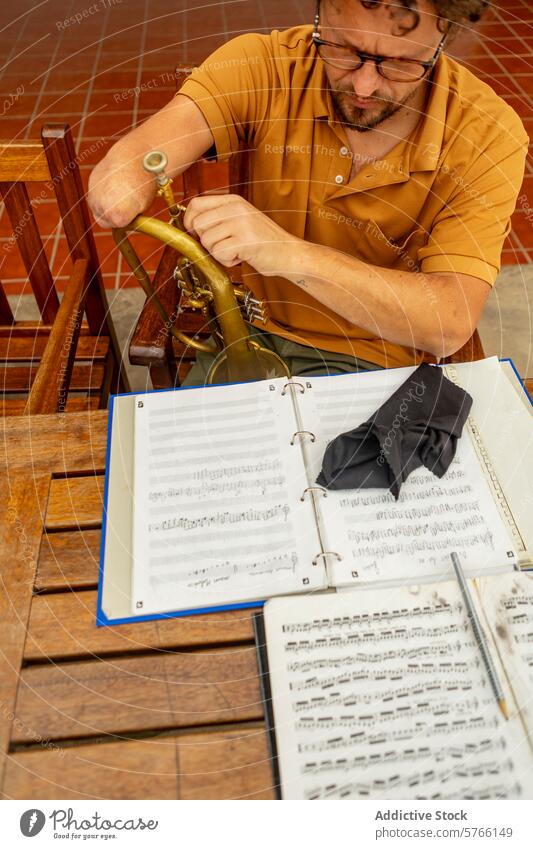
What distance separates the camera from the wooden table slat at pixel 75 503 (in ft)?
2.80

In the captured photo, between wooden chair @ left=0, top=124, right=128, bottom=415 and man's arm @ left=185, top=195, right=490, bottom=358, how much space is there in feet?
1.28

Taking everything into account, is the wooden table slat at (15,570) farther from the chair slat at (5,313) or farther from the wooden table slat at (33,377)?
the chair slat at (5,313)

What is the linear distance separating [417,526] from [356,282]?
0.41 m

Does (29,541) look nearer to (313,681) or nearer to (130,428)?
(130,428)

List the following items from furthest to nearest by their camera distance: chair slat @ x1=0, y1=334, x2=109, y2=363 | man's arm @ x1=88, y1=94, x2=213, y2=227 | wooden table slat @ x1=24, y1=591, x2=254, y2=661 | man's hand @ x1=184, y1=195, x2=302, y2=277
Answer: chair slat @ x1=0, y1=334, x2=109, y2=363
man's arm @ x1=88, y1=94, x2=213, y2=227
man's hand @ x1=184, y1=195, x2=302, y2=277
wooden table slat @ x1=24, y1=591, x2=254, y2=661

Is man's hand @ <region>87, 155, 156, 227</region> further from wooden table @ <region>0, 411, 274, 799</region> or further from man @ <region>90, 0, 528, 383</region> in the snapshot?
wooden table @ <region>0, 411, 274, 799</region>

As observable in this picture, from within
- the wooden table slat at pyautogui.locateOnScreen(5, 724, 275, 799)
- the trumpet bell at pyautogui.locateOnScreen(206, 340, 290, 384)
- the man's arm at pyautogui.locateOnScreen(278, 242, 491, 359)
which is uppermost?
the trumpet bell at pyautogui.locateOnScreen(206, 340, 290, 384)

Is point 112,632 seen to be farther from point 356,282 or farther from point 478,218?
point 478,218

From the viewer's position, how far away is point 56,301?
1624 mm

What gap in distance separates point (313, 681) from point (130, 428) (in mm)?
448

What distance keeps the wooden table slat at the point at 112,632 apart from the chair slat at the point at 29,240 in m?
0.94

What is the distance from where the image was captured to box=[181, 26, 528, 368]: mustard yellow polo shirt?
109cm

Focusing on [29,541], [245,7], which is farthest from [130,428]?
[245,7]

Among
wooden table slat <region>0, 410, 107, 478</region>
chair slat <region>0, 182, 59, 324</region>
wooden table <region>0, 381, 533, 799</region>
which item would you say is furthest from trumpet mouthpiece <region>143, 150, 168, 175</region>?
chair slat <region>0, 182, 59, 324</region>
